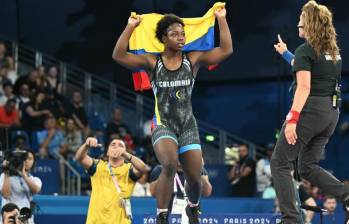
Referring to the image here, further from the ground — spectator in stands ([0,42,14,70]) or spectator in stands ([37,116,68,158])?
spectator in stands ([0,42,14,70])

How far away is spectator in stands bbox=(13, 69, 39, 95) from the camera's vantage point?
661 inches

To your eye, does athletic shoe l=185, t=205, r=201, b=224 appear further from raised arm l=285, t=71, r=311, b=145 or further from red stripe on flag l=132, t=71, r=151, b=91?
raised arm l=285, t=71, r=311, b=145

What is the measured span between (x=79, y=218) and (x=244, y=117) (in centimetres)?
755

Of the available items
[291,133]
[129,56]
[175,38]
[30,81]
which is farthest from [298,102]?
[30,81]

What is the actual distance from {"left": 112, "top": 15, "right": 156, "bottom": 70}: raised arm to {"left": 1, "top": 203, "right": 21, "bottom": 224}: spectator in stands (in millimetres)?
3033

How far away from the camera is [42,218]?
40.9ft

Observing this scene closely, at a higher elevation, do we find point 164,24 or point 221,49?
point 164,24

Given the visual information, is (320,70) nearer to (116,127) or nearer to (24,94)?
(116,127)

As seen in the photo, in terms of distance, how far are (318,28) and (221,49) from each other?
121 cm

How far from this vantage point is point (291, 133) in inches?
291

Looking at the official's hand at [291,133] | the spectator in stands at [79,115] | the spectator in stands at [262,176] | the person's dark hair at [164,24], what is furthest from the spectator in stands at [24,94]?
the official's hand at [291,133]

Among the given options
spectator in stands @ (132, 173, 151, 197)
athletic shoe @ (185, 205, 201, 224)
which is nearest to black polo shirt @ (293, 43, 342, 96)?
athletic shoe @ (185, 205, 201, 224)

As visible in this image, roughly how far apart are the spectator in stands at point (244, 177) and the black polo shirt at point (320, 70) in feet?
24.0

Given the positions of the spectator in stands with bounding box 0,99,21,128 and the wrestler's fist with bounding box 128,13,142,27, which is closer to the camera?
the wrestler's fist with bounding box 128,13,142,27
